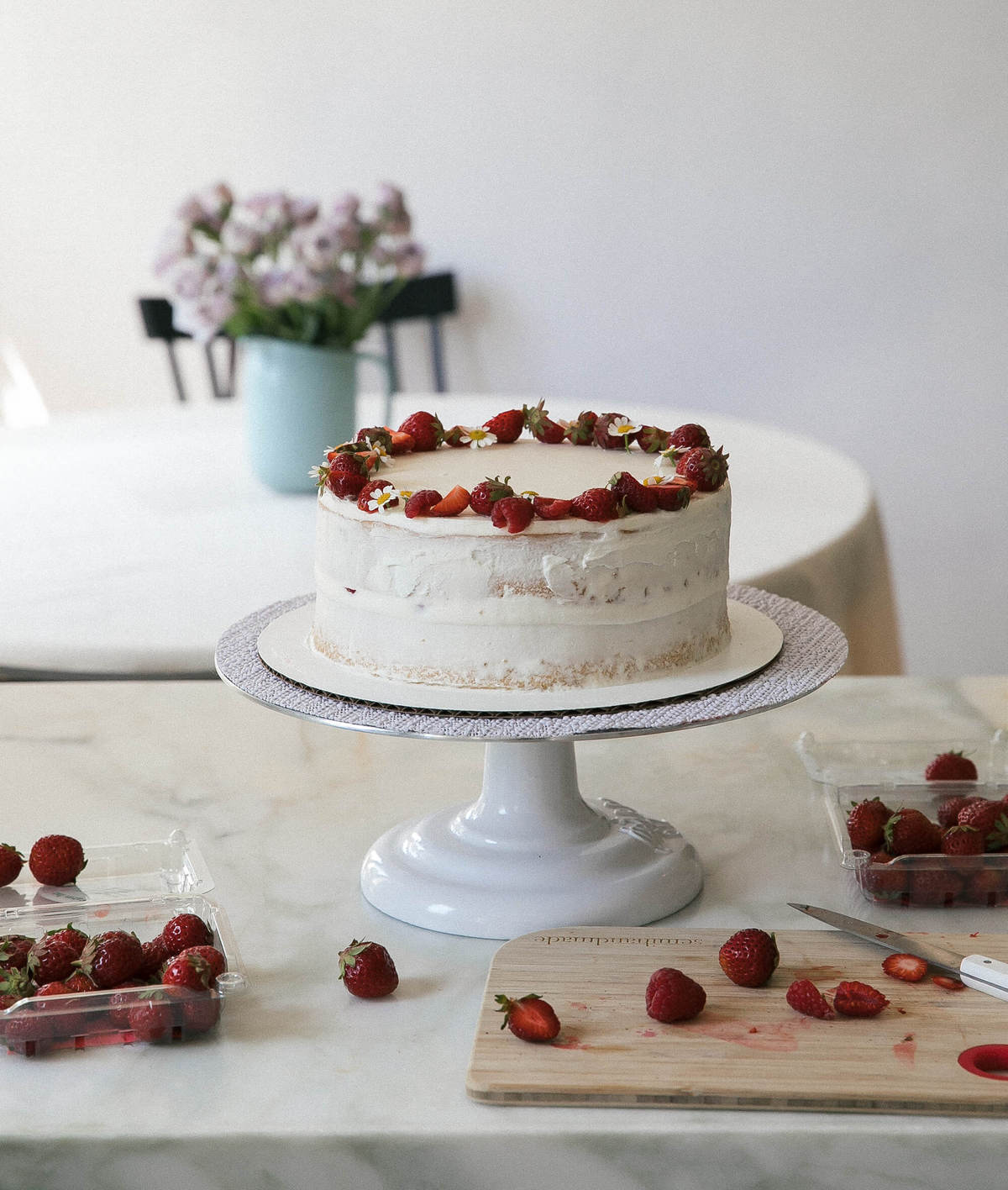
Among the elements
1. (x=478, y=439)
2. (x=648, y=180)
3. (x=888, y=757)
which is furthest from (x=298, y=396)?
(x=648, y=180)

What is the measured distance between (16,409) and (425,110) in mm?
1635

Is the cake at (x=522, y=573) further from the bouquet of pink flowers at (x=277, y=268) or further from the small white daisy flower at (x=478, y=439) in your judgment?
the bouquet of pink flowers at (x=277, y=268)

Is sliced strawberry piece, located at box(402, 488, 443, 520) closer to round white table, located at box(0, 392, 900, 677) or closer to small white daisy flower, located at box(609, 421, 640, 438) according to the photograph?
small white daisy flower, located at box(609, 421, 640, 438)

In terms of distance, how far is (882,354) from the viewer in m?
4.21

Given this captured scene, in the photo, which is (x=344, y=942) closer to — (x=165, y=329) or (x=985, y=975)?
(x=985, y=975)

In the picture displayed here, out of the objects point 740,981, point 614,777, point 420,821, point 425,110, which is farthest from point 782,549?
point 425,110

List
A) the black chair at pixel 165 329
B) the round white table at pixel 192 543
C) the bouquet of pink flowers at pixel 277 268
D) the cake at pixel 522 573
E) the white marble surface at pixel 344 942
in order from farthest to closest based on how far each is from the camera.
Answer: the black chair at pixel 165 329
the bouquet of pink flowers at pixel 277 268
the round white table at pixel 192 543
the cake at pixel 522 573
the white marble surface at pixel 344 942

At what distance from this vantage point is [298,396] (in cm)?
231

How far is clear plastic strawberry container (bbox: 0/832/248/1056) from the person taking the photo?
0.90 metres


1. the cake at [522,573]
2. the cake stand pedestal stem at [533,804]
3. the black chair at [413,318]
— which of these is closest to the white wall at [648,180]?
the black chair at [413,318]

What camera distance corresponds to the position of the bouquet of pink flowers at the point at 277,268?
224 cm

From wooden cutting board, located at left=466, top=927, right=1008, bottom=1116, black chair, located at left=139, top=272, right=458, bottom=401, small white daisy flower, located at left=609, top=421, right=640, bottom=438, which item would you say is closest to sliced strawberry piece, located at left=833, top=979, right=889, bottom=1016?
wooden cutting board, located at left=466, top=927, right=1008, bottom=1116

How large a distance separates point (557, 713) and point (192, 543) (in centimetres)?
130

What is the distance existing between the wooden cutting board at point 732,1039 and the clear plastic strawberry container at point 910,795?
0.08 metres
